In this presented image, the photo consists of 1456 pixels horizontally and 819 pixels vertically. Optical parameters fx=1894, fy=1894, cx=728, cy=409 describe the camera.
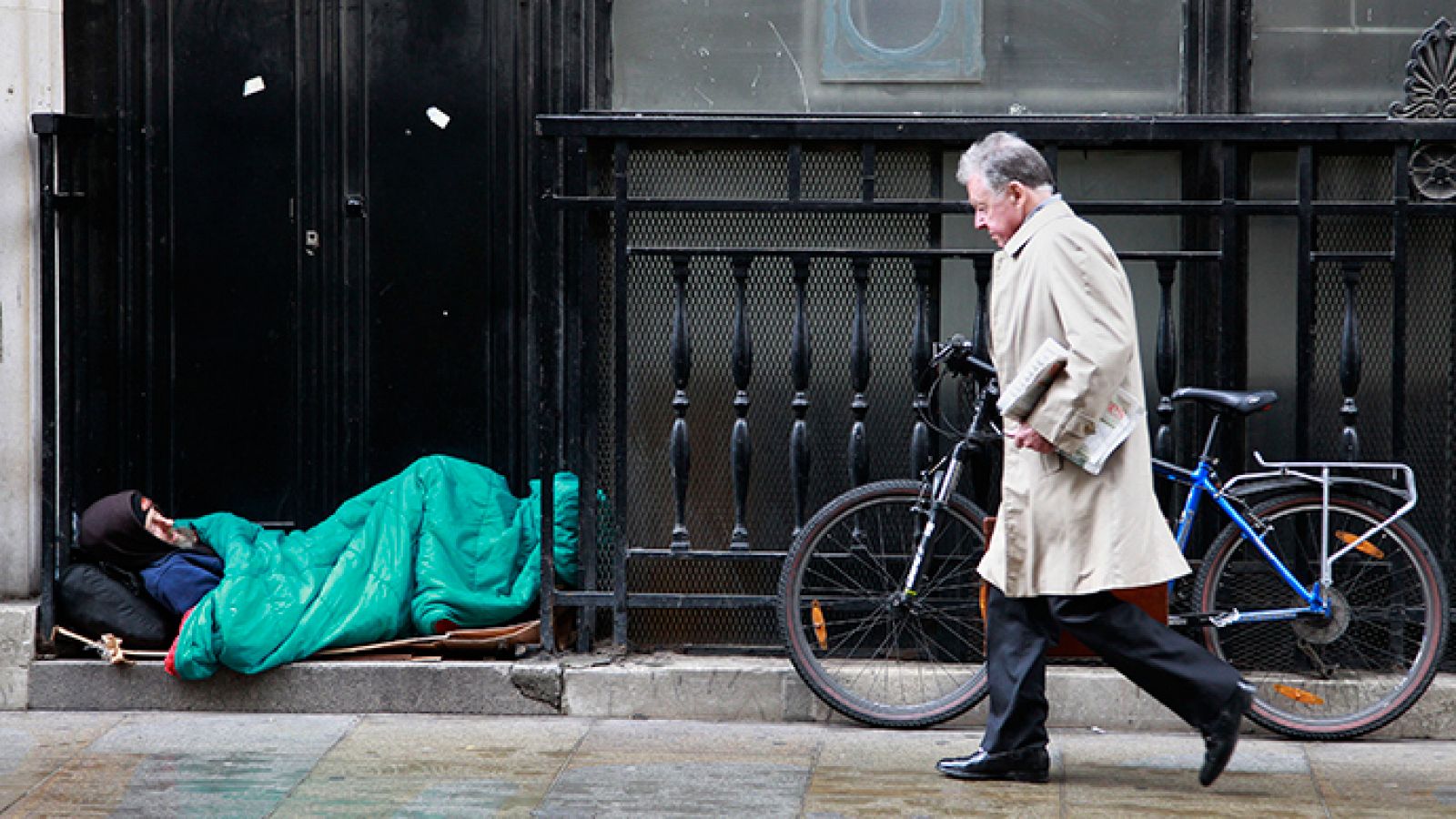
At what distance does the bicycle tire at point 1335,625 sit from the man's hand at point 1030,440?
1.00 m

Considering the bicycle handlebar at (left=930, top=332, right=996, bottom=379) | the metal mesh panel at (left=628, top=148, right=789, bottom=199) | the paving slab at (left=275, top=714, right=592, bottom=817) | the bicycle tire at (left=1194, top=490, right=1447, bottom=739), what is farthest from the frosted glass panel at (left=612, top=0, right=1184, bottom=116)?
the paving slab at (left=275, top=714, right=592, bottom=817)

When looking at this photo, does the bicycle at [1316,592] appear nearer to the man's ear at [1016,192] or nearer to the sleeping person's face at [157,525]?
the man's ear at [1016,192]

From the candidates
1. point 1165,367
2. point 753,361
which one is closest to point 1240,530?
point 1165,367

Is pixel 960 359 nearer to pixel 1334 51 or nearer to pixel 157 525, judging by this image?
pixel 1334 51

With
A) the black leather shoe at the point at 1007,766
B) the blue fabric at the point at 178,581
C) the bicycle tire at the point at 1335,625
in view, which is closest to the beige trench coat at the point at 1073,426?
the black leather shoe at the point at 1007,766

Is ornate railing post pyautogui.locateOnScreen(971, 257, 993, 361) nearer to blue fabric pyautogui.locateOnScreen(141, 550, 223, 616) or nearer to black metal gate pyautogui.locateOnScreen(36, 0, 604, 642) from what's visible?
black metal gate pyautogui.locateOnScreen(36, 0, 604, 642)

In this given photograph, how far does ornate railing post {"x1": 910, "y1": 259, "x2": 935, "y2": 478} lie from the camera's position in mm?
6293

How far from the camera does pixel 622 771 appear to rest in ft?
18.4

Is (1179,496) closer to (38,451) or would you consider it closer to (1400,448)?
(1400,448)

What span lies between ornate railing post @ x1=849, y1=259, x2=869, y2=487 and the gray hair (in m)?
0.94

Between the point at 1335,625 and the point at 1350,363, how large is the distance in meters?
0.86

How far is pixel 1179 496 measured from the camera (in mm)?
6383

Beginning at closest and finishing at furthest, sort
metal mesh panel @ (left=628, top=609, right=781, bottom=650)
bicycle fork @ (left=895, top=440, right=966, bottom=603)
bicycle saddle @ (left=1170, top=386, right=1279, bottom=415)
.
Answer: bicycle saddle @ (left=1170, top=386, right=1279, bottom=415)
bicycle fork @ (left=895, top=440, right=966, bottom=603)
metal mesh panel @ (left=628, top=609, right=781, bottom=650)

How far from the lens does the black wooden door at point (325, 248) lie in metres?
6.80
